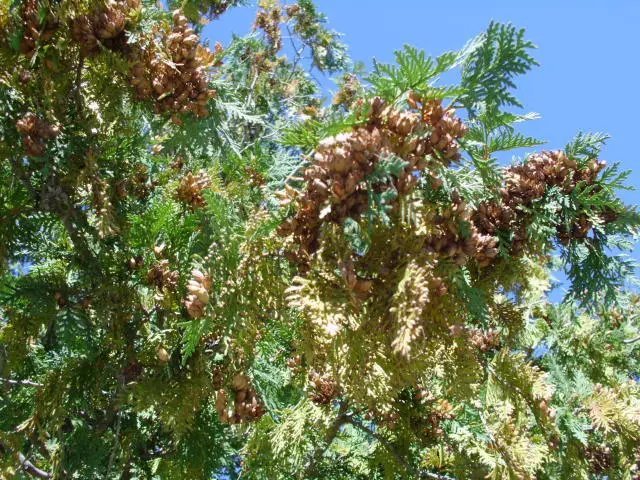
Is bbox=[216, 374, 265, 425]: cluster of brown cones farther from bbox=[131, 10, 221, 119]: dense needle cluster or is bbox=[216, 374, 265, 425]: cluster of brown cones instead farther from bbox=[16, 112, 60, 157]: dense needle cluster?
bbox=[16, 112, 60, 157]: dense needle cluster

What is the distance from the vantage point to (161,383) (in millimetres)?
1729

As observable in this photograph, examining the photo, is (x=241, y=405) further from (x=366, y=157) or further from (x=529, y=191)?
(x=529, y=191)

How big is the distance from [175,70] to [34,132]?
430 millimetres

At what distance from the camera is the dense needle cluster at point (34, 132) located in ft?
5.26

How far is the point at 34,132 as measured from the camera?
1.61m

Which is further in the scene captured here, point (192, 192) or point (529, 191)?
point (192, 192)

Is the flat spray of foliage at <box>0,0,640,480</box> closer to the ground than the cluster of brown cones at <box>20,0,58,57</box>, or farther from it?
closer to the ground

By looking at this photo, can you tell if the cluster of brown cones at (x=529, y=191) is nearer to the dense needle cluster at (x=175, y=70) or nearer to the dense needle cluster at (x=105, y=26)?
the dense needle cluster at (x=175, y=70)

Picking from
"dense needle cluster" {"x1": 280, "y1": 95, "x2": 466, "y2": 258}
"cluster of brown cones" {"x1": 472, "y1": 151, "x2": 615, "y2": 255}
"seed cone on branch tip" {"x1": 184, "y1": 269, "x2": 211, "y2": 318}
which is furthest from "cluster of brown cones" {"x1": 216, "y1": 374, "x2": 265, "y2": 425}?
"cluster of brown cones" {"x1": 472, "y1": 151, "x2": 615, "y2": 255}

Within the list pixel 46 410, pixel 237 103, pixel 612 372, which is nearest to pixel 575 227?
pixel 237 103

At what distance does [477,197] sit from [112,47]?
97 cm

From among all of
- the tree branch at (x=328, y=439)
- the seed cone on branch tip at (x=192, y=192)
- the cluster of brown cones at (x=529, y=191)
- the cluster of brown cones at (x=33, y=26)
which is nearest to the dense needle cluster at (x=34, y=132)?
the cluster of brown cones at (x=33, y=26)

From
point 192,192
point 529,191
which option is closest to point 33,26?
point 192,192

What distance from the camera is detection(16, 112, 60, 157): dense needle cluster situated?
5.26 ft
